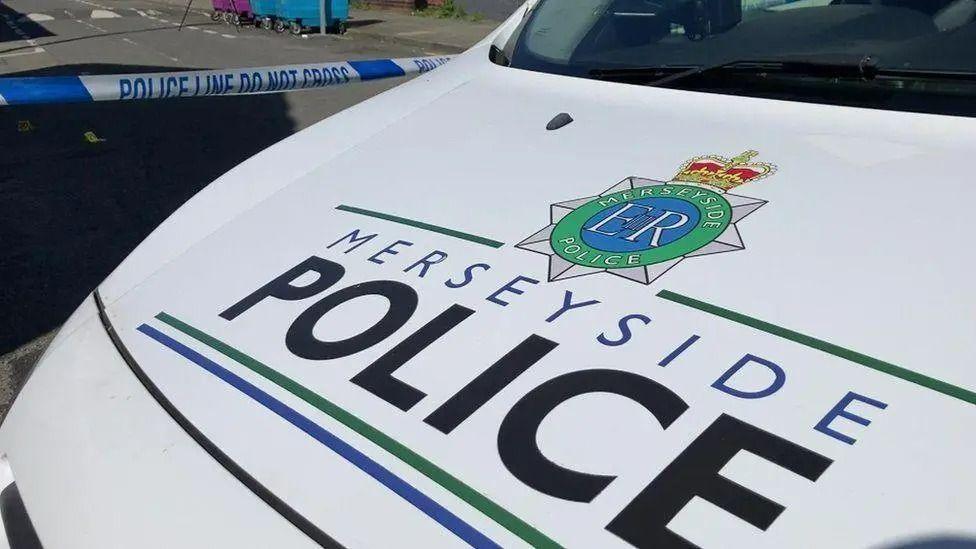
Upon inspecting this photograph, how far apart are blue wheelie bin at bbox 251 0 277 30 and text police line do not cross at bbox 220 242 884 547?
1592 cm

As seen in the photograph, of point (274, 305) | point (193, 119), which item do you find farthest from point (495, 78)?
point (193, 119)

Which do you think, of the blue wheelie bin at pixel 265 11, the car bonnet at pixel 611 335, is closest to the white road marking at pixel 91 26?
the blue wheelie bin at pixel 265 11

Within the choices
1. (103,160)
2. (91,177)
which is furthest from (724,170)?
(103,160)

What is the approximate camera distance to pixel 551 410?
1140mm

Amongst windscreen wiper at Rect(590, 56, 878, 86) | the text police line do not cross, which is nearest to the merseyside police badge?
the text police line do not cross

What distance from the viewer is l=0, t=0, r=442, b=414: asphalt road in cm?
419

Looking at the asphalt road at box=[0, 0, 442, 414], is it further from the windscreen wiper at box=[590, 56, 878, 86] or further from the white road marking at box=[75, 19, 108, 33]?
the white road marking at box=[75, 19, 108, 33]

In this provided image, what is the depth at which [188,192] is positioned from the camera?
565 cm

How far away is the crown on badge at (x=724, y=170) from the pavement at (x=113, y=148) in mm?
2748

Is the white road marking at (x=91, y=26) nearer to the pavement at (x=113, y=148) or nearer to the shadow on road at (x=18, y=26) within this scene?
the shadow on road at (x=18, y=26)

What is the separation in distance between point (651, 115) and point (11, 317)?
10.8ft

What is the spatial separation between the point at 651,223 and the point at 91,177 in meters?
5.69

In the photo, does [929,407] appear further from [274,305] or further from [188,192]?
[188,192]

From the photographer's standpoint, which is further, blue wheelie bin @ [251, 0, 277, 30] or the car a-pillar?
blue wheelie bin @ [251, 0, 277, 30]
